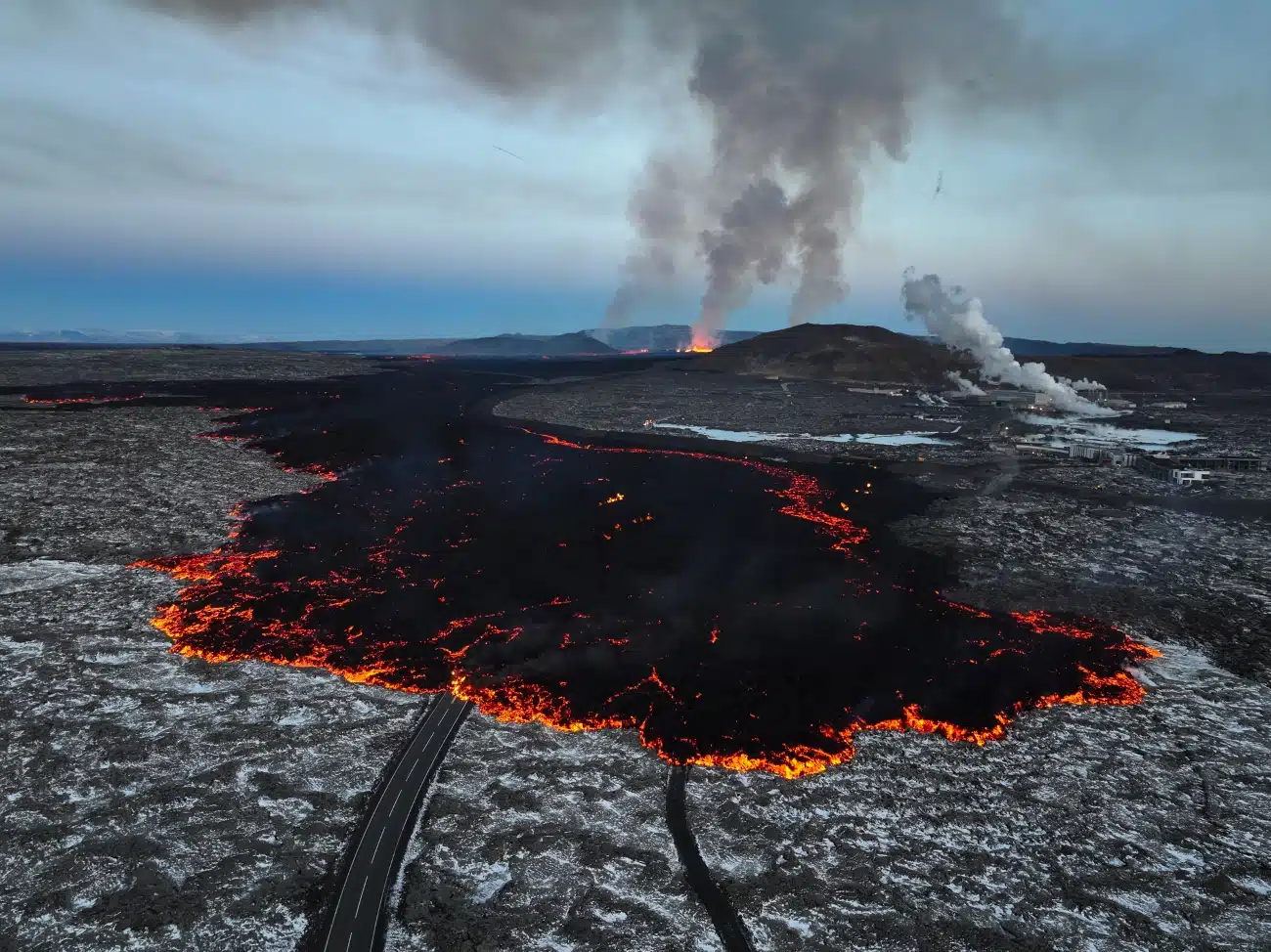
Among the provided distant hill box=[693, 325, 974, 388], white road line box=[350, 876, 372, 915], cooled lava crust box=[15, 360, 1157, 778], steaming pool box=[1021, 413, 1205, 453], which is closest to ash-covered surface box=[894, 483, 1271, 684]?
cooled lava crust box=[15, 360, 1157, 778]

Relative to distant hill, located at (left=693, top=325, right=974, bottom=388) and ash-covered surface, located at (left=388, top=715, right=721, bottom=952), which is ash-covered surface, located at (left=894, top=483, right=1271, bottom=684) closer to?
ash-covered surface, located at (left=388, top=715, right=721, bottom=952)

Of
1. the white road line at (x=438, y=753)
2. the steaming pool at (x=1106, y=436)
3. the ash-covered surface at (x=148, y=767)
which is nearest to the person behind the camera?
the ash-covered surface at (x=148, y=767)

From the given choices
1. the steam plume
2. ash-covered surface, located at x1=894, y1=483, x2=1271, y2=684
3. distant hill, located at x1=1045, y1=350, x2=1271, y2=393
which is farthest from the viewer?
distant hill, located at x1=1045, y1=350, x2=1271, y2=393

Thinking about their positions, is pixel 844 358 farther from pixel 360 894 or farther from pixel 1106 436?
pixel 360 894

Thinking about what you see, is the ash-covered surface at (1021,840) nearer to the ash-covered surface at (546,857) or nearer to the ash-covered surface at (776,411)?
the ash-covered surface at (546,857)

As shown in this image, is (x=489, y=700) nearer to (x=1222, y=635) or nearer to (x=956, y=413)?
(x=1222, y=635)

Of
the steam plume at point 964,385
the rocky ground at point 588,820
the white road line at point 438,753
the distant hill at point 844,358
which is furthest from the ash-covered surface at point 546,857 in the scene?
the distant hill at point 844,358
